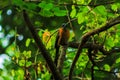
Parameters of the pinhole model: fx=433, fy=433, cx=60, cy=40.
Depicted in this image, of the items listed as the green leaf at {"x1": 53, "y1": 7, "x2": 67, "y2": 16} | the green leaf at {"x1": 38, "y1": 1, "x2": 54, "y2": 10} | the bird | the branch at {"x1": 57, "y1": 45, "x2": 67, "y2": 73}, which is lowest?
the branch at {"x1": 57, "y1": 45, "x2": 67, "y2": 73}

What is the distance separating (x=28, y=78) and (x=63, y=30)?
721 mm

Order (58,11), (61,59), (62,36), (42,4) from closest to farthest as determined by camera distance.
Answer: (42,4) < (58,11) < (62,36) < (61,59)

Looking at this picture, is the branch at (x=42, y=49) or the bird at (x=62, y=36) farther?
the bird at (x=62, y=36)

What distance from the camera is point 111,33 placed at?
402 cm

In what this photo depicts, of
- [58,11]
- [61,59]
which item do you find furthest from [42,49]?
[61,59]

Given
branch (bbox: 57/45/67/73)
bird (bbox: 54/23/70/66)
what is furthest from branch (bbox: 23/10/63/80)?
bird (bbox: 54/23/70/66)

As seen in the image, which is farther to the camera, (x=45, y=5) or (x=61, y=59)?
(x=61, y=59)

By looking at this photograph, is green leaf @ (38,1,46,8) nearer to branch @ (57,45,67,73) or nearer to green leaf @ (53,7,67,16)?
green leaf @ (53,7,67,16)

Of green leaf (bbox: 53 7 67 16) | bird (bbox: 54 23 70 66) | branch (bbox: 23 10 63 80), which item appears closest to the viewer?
branch (bbox: 23 10 63 80)

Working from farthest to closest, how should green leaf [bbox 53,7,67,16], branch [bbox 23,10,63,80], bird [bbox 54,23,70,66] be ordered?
bird [bbox 54,23,70,66] → green leaf [bbox 53,7,67,16] → branch [bbox 23,10,63,80]

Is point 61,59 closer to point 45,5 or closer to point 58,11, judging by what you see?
point 58,11

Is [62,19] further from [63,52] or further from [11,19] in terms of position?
[63,52]

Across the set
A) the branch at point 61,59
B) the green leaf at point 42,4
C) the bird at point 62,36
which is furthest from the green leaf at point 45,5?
the branch at point 61,59

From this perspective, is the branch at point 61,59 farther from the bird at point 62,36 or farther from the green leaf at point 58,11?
the green leaf at point 58,11
